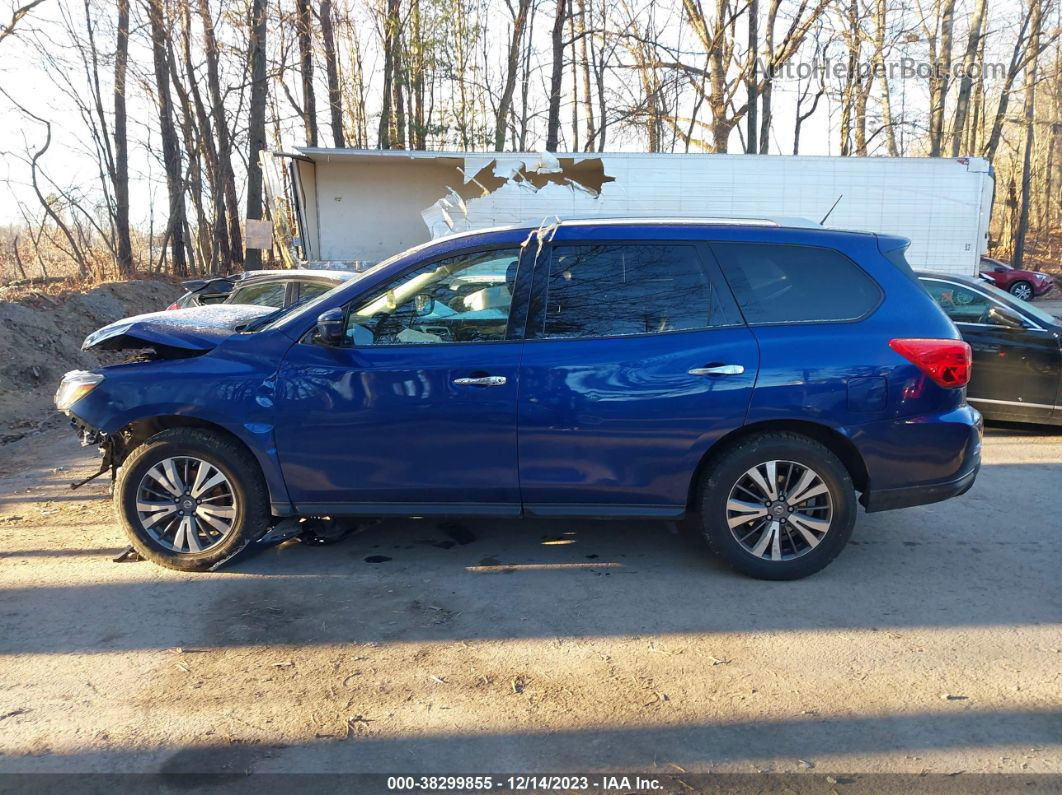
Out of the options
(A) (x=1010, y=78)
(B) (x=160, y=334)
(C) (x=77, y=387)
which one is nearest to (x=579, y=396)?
(B) (x=160, y=334)

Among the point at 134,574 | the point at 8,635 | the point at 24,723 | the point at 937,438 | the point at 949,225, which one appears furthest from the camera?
the point at 949,225

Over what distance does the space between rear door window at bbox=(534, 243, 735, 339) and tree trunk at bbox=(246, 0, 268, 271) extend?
16.6 metres

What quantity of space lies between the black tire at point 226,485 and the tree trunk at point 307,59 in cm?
2057

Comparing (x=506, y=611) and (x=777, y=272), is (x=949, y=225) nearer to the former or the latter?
(x=777, y=272)

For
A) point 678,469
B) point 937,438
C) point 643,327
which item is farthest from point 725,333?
point 937,438

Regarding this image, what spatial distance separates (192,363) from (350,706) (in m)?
2.16

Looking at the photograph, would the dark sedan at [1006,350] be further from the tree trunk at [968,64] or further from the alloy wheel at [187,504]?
the tree trunk at [968,64]

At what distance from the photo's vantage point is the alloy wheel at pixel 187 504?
427cm

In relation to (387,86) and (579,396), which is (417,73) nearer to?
(387,86)

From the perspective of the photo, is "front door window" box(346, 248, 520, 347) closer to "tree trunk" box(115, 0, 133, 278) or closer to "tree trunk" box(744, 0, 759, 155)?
"tree trunk" box(115, 0, 133, 278)

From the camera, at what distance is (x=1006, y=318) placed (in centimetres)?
718

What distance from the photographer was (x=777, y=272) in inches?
165

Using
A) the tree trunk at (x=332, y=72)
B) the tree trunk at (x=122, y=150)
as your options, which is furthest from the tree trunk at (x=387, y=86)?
the tree trunk at (x=122, y=150)

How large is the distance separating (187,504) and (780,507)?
3.27 m
